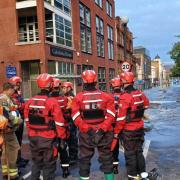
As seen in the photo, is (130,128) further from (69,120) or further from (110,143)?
(69,120)

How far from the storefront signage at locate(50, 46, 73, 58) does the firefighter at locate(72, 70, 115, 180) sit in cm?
2174

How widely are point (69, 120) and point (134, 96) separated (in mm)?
2080

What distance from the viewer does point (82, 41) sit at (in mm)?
36844

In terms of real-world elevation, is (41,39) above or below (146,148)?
above

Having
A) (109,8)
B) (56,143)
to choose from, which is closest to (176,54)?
(109,8)

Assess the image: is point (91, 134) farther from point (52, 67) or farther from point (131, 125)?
point (52, 67)

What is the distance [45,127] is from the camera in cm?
603

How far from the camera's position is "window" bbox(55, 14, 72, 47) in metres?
29.2

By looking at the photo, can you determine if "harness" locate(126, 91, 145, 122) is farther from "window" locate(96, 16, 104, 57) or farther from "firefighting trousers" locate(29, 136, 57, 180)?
"window" locate(96, 16, 104, 57)

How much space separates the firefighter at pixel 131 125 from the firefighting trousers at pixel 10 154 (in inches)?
79.0

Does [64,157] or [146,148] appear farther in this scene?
[146,148]

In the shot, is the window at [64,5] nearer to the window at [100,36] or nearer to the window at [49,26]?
the window at [49,26]

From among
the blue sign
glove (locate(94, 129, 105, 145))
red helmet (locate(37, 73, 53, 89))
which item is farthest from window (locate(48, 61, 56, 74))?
glove (locate(94, 129, 105, 145))

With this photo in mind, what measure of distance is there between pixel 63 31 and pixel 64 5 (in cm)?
238
